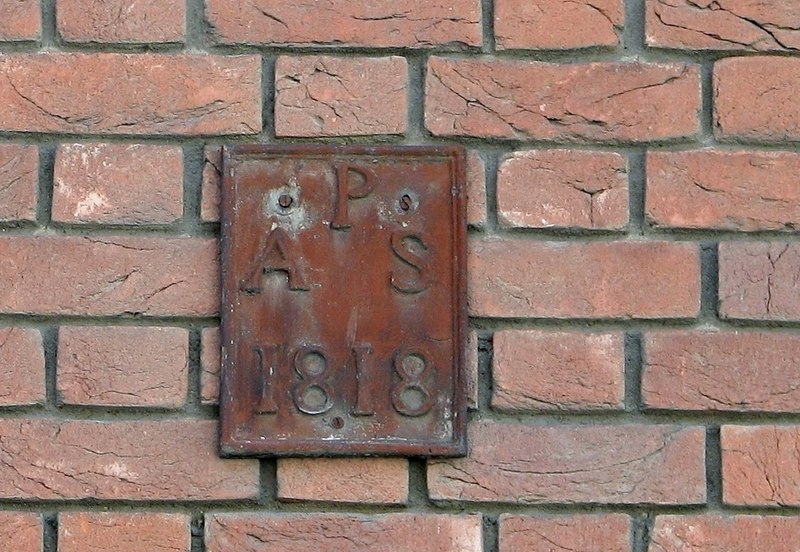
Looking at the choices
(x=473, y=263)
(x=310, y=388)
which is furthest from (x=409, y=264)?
(x=310, y=388)

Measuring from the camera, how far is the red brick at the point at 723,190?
1.35 m

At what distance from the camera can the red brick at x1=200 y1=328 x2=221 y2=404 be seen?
4.34 ft

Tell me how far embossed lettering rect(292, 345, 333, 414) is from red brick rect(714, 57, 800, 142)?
20.7 inches

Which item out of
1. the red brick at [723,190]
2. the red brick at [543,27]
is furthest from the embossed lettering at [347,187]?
the red brick at [723,190]

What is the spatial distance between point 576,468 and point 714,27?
1.72 ft

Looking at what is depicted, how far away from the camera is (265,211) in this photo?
133 centimetres

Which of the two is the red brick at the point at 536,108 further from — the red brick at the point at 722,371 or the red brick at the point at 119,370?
the red brick at the point at 119,370

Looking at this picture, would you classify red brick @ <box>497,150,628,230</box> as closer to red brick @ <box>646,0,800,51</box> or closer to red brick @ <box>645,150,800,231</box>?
red brick @ <box>645,150,800,231</box>

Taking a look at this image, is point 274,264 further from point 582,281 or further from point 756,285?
point 756,285

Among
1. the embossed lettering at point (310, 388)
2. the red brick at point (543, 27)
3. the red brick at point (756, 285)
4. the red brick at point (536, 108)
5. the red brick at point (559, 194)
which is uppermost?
the red brick at point (543, 27)

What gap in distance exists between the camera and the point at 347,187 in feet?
4.38

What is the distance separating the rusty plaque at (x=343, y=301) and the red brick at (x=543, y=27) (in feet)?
0.51

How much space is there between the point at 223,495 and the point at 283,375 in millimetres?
150

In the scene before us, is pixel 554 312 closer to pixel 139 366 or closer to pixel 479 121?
pixel 479 121
